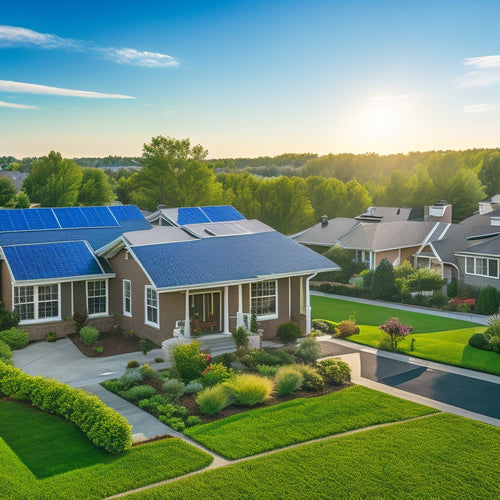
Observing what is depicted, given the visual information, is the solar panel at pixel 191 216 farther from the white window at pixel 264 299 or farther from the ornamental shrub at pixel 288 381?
the ornamental shrub at pixel 288 381

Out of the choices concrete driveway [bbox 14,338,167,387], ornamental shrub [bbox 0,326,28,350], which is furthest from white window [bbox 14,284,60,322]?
concrete driveway [bbox 14,338,167,387]

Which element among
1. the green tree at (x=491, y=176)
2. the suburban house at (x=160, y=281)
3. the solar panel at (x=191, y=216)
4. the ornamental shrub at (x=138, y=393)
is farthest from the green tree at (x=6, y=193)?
the green tree at (x=491, y=176)

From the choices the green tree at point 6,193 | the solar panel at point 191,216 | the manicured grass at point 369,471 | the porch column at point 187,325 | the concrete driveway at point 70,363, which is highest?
the green tree at point 6,193

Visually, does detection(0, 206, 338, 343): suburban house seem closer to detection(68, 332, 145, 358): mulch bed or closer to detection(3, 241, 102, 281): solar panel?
detection(3, 241, 102, 281): solar panel

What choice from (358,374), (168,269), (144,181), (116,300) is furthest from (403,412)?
(144,181)

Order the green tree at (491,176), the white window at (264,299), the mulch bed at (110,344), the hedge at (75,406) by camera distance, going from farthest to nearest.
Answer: the green tree at (491,176), the white window at (264,299), the mulch bed at (110,344), the hedge at (75,406)

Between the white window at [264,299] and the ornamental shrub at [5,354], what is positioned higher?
the white window at [264,299]
